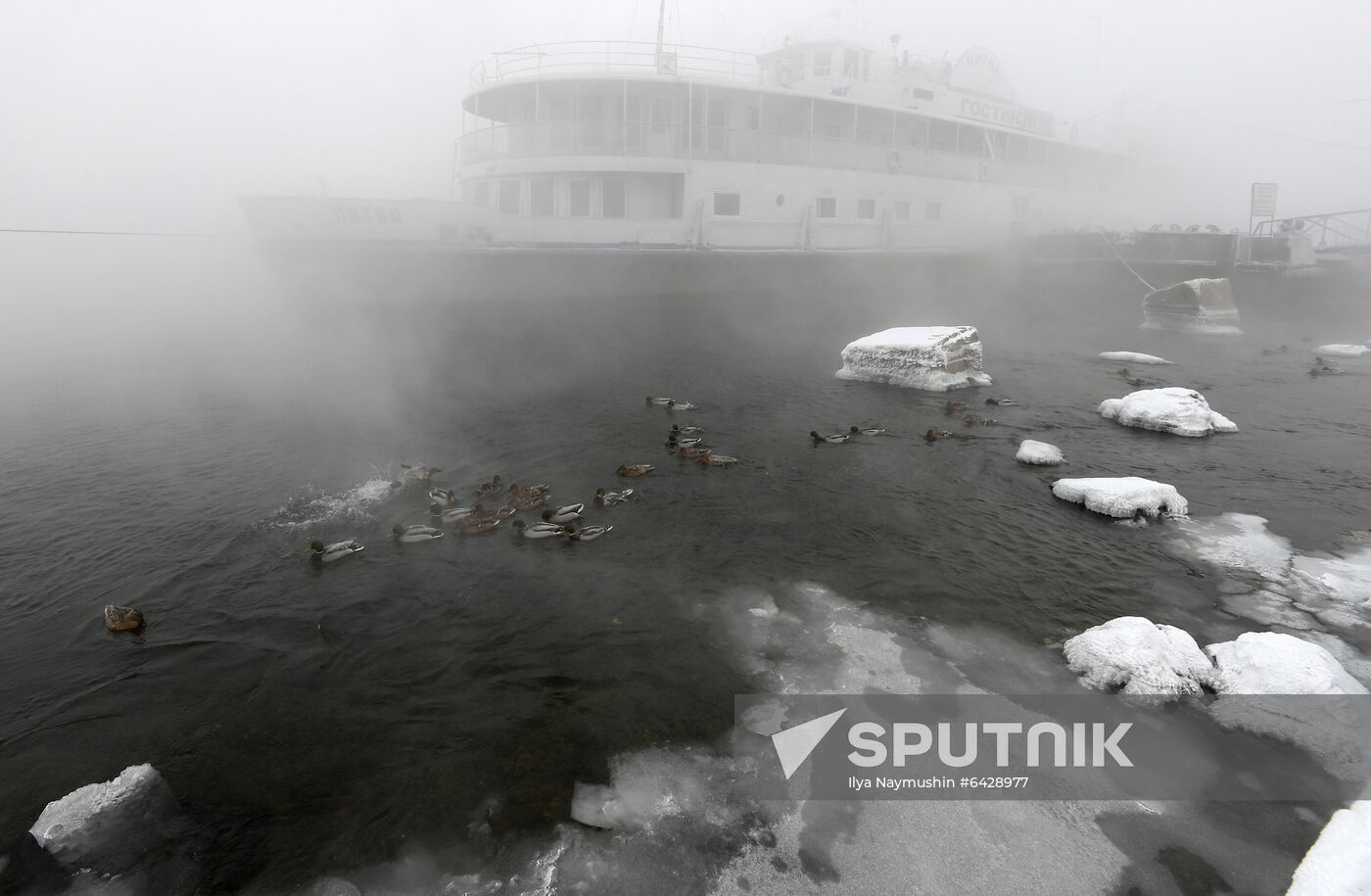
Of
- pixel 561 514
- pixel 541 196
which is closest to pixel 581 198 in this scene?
pixel 541 196

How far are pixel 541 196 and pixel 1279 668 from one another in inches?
962

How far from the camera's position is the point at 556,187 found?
975 inches

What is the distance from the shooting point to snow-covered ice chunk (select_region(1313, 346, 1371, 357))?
23.3 metres

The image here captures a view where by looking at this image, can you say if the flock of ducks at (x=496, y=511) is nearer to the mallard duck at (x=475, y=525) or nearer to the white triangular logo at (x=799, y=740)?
the mallard duck at (x=475, y=525)

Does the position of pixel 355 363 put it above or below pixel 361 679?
above

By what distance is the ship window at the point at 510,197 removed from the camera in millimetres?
25469

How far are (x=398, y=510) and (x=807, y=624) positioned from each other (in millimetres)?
6585

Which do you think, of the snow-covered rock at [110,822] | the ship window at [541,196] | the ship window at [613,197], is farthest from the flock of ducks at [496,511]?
the ship window at [541,196]

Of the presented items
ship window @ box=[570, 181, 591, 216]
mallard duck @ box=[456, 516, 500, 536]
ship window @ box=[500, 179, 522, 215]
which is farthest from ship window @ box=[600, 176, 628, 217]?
mallard duck @ box=[456, 516, 500, 536]

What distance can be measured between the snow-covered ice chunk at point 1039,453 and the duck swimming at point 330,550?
35.9ft

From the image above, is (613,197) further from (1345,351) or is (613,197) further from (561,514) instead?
(1345,351)

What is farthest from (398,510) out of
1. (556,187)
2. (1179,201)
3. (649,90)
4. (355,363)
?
(1179,201)

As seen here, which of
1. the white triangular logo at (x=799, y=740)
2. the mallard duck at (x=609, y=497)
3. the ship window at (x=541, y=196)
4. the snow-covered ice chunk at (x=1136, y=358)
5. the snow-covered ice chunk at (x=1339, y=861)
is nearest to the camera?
the snow-covered ice chunk at (x=1339, y=861)

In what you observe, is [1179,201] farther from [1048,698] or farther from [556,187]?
[1048,698]
